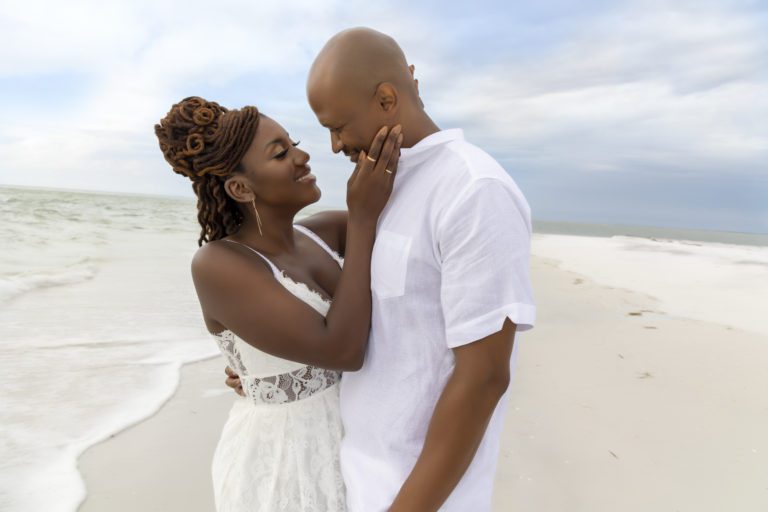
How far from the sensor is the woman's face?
1.89 m

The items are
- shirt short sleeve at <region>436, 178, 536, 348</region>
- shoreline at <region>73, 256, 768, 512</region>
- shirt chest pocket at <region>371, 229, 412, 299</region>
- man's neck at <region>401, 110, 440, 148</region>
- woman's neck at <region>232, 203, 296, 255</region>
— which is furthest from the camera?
shoreline at <region>73, 256, 768, 512</region>

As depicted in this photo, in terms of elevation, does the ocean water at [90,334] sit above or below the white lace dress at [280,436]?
below


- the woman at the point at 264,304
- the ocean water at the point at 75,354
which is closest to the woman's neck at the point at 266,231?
the woman at the point at 264,304

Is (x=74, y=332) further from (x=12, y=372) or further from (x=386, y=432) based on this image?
(x=386, y=432)

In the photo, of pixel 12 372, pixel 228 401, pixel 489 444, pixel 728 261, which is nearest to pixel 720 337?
pixel 228 401

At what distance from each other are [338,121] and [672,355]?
5036mm

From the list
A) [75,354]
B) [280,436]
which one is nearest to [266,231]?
[280,436]

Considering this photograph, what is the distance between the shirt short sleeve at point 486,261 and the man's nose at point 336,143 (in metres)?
0.39

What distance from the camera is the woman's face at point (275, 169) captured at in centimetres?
189

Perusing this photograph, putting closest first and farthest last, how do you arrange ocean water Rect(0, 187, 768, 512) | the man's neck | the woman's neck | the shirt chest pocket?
the shirt chest pocket, the man's neck, the woman's neck, ocean water Rect(0, 187, 768, 512)

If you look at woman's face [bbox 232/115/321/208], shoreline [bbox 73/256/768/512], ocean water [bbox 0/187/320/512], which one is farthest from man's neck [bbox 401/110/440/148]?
ocean water [bbox 0/187/320/512]

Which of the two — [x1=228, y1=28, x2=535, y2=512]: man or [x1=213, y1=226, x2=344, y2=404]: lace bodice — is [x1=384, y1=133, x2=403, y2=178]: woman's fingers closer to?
[x1=228, y1=28, x2=535, y2=512]: man

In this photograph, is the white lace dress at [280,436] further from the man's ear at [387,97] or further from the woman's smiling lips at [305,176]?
the man's ear at [387,97]

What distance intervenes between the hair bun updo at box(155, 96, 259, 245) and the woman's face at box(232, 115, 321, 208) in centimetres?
3
